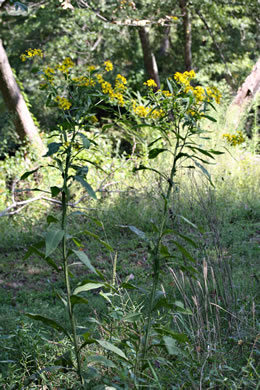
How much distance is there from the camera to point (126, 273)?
4398 mm

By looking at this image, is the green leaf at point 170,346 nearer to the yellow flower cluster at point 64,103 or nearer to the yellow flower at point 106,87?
the yellow flower cluster at point 64,103

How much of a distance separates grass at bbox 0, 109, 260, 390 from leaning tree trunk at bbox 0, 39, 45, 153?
180 cm

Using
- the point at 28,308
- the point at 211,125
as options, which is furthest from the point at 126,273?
the point at 211,125

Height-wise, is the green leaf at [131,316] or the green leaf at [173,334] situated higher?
the green leaf at [131,316]

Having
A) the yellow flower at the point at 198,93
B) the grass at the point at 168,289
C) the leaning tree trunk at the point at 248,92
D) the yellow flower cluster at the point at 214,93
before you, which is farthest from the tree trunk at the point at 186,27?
the yellow flower at the point at 198,93

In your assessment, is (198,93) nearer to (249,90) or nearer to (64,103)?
(64,103)

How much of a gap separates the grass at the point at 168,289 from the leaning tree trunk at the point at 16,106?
1.80 m

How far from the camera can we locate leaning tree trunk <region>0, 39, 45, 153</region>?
26.9ft

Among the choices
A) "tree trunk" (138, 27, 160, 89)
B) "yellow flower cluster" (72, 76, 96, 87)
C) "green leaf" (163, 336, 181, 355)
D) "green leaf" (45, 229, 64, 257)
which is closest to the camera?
"green leaf" (45, 229, 64, 257)

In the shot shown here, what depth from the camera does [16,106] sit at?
828cm

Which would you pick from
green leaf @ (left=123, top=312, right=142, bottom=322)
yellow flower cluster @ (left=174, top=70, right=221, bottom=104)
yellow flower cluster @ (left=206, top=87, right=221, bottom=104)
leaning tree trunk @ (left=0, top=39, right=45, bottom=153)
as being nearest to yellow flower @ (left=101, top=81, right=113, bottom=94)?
yellow flower cluster @ (left=174, top=70, right=221, bottom=104)

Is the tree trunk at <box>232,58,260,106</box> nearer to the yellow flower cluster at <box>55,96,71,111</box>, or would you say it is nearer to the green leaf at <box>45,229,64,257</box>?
the yellow flower cluster at <box>55,96,71,111</box>

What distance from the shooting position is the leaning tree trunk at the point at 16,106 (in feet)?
26.9

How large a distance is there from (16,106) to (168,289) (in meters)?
5.66
